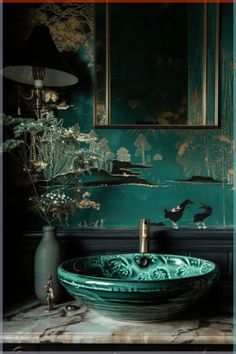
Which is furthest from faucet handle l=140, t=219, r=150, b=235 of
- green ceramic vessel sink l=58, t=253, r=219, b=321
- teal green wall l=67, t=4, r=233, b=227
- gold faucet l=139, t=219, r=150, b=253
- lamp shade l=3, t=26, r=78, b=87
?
lamp shade l=3, t=26, r=78, b=87

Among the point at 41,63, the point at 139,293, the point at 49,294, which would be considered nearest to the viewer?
the point at 139,293

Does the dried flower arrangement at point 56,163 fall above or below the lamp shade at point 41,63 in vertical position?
below

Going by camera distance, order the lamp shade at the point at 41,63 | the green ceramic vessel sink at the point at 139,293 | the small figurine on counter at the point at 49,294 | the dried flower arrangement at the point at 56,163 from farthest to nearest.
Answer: the dried flower arrangement at the point at 56,163 < the lamp shade at the point at 41,63 < the small figurine on counter at the point at 49,294 < the green ceramic vessel sink at the point at 139,293

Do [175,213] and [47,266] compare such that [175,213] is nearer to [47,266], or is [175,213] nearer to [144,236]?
[144,236]

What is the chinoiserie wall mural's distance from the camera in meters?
1.37

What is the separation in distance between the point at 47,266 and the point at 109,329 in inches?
11.2

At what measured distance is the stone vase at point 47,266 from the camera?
1166 millimetres

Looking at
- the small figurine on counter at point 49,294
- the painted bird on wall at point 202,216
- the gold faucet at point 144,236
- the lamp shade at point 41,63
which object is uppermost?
the lamp shade at point 41,63

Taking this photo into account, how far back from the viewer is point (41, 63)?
1237mm

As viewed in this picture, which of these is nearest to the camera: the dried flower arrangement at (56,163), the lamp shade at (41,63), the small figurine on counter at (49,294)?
the small figurine on counter at (49,294)

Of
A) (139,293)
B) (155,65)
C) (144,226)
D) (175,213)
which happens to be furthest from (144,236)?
(155,65)

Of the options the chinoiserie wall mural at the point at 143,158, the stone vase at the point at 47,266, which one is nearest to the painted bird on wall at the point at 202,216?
the chinoiserie wall mural at the point at 143,158

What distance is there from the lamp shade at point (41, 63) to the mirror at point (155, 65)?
0.12 meters

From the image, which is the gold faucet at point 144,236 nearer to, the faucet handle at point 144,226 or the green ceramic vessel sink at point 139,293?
the faucet handle at point 144,226
